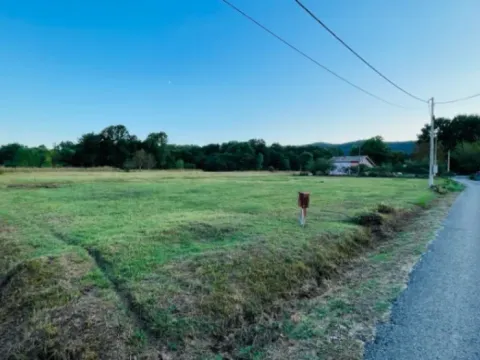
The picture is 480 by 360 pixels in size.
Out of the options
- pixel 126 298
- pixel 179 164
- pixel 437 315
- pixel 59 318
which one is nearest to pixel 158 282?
pixel 126 298

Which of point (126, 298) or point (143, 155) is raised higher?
point (143, 155)

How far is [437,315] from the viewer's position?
11.0ft

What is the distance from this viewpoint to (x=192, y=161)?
8788 centimetres

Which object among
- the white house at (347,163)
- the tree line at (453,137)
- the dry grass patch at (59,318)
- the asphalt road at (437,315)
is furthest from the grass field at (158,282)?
the tree line at (453,137)

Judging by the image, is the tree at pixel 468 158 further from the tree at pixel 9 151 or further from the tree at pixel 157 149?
the tree at pixel 9 151

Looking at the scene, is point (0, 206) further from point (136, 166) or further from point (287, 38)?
point (136, 166)

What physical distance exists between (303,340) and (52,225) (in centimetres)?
658

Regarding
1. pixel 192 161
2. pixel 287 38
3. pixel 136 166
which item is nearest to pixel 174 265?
pixel 287 38

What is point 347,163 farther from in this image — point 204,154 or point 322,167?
point 204,154

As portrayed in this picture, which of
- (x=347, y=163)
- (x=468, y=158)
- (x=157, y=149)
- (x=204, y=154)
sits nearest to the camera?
(x=468, y=158)

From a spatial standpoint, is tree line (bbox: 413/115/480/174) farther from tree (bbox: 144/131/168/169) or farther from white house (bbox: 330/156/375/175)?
tree (bbox: 144/131/168/169)

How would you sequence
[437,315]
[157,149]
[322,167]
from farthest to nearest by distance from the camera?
[157,149] < [322,167] < [437,315]

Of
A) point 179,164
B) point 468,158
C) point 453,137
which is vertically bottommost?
point 179,164

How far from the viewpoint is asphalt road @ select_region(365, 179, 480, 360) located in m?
2.74
